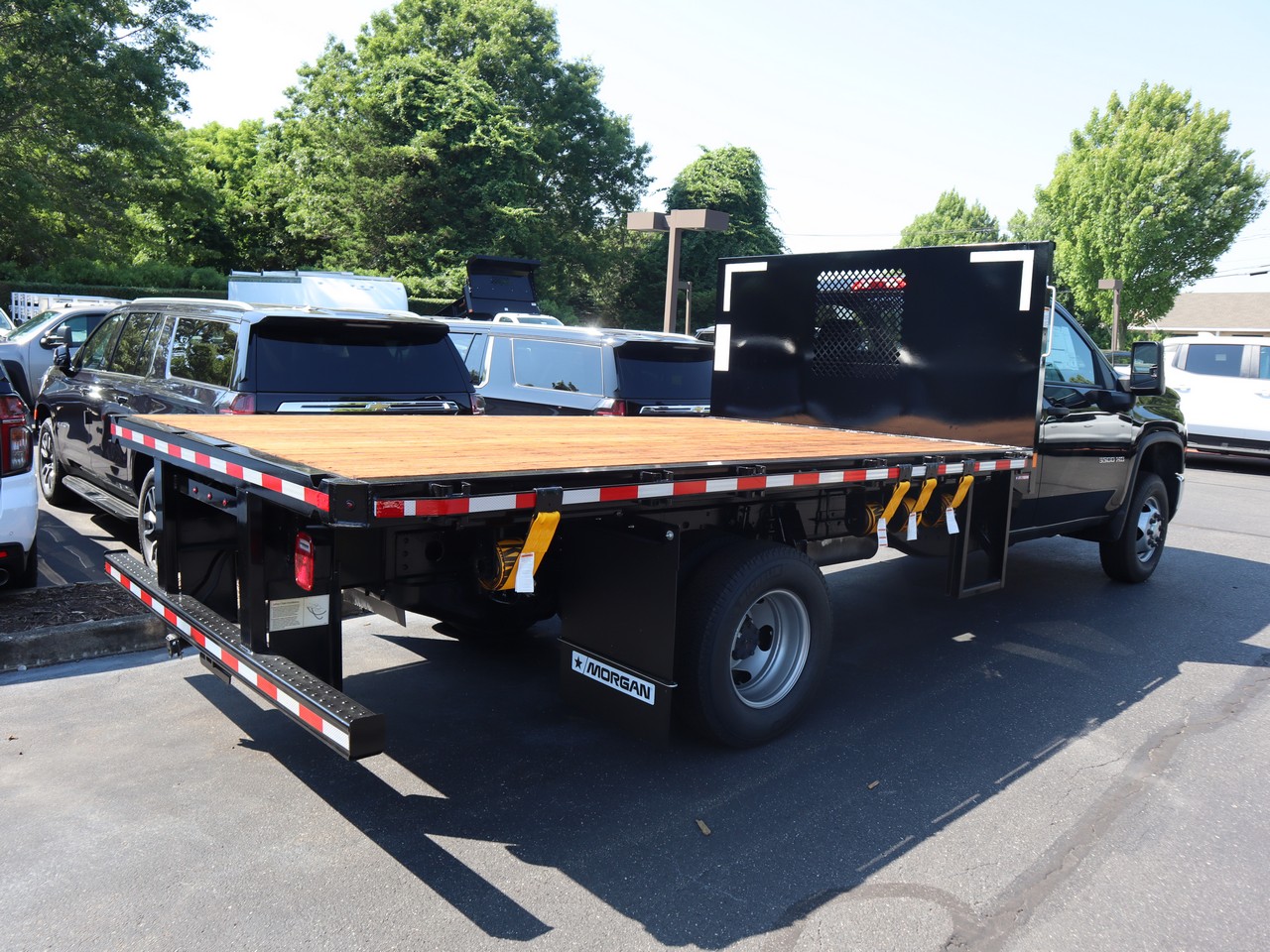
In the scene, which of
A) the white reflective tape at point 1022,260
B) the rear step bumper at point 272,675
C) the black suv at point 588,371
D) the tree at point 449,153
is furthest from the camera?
the tree at point 449,153

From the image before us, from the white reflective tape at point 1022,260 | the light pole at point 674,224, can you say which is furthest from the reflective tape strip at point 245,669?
the light pole at point 674,224

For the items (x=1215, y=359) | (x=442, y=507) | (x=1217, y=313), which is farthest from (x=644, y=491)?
(x=1217, y=313)

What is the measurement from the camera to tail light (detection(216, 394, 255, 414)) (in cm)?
596

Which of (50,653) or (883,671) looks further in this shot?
(883,671)

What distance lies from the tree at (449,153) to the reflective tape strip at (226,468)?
96.2 feet

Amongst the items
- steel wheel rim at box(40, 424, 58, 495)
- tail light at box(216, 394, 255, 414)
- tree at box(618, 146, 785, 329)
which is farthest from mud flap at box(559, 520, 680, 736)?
tree at box(618, 146, 785, 329)

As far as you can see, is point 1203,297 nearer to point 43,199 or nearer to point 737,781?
point 43,199

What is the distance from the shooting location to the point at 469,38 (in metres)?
38.8

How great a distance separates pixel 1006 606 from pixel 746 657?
11.5ft

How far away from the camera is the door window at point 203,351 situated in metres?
6.26

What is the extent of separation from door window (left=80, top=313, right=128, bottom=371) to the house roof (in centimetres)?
6073

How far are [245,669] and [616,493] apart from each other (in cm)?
150

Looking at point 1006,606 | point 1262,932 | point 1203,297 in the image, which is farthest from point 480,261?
point 1203,297

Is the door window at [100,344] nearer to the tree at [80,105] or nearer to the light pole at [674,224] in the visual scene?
the light pole at [674,224]
